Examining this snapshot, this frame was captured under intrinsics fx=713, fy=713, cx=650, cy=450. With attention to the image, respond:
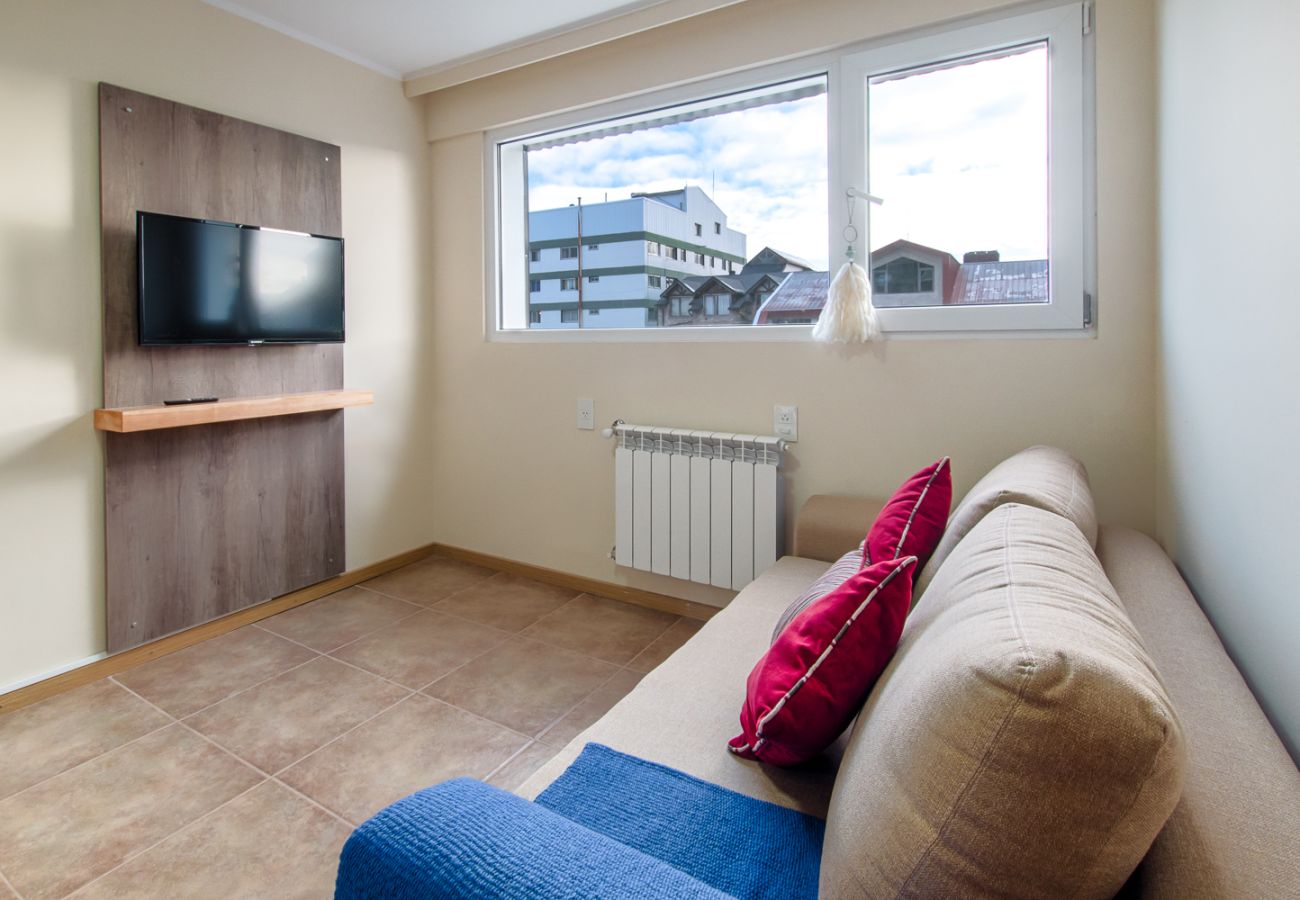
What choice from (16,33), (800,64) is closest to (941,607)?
(800,64)

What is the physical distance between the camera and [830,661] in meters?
1.08

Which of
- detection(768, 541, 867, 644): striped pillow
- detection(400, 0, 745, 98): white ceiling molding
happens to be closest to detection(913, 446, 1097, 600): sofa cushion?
detection(768, 541, 867, 644): striped pillow

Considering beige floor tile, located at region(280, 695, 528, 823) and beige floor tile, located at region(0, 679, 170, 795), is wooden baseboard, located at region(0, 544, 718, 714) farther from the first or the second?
beige floor tile, located at region(280, 695, 528, 823)

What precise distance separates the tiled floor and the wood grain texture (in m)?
0.24

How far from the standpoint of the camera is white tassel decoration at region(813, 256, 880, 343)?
2.53 m

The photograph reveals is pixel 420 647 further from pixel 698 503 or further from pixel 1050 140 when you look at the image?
pixel 1050 140

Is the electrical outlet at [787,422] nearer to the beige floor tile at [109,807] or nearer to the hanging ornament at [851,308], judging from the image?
the hanging ornament at [851,308]

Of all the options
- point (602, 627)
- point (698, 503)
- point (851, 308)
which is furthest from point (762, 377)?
point (602, 627)

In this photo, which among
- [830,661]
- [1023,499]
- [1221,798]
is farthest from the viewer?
[1023,499]

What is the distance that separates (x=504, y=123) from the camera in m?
3.45

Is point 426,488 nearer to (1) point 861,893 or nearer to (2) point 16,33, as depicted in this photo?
(2) point 16,33

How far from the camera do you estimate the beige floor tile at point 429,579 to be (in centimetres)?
338

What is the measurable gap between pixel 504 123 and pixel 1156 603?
3.28 m

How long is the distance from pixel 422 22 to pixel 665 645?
9.00 ft
